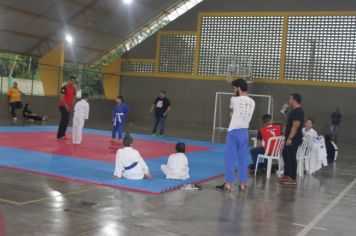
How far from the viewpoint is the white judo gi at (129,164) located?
23.8 ft

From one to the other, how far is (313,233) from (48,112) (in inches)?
787

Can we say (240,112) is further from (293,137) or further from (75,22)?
(75,22)

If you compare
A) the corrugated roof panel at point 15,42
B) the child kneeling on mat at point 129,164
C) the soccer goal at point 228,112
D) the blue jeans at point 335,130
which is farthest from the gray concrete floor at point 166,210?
the corrugated roof panel at point 15,42

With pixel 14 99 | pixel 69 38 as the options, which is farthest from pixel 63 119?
pixel 69 38

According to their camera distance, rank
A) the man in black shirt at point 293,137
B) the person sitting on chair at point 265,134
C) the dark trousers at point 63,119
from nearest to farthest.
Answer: the man in black shirt at point 293,137 < the person sitting on chair at point 265,134 < the dark trousers at point 63,119

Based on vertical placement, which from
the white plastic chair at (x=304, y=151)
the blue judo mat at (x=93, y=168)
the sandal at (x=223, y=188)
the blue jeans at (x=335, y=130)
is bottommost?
the sandal at (x=223, y=188)

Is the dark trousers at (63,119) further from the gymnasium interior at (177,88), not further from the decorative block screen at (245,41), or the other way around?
the decorative block screen at (245,41)

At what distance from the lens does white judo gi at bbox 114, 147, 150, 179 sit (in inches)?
286

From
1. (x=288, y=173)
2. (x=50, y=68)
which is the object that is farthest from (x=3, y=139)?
(x=50, y=68)

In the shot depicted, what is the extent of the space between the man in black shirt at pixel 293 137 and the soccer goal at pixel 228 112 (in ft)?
45.9

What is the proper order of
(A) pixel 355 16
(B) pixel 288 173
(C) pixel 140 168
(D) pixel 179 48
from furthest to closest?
(D) pixel 179 48 → (A) pixel 355 16 → (B) pixel 288 173 → (C) pixel 140 168

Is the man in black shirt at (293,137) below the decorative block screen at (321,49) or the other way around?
below

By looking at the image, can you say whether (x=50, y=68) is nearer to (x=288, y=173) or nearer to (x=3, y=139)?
(x=3, y=139)

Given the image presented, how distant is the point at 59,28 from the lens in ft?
81.3
